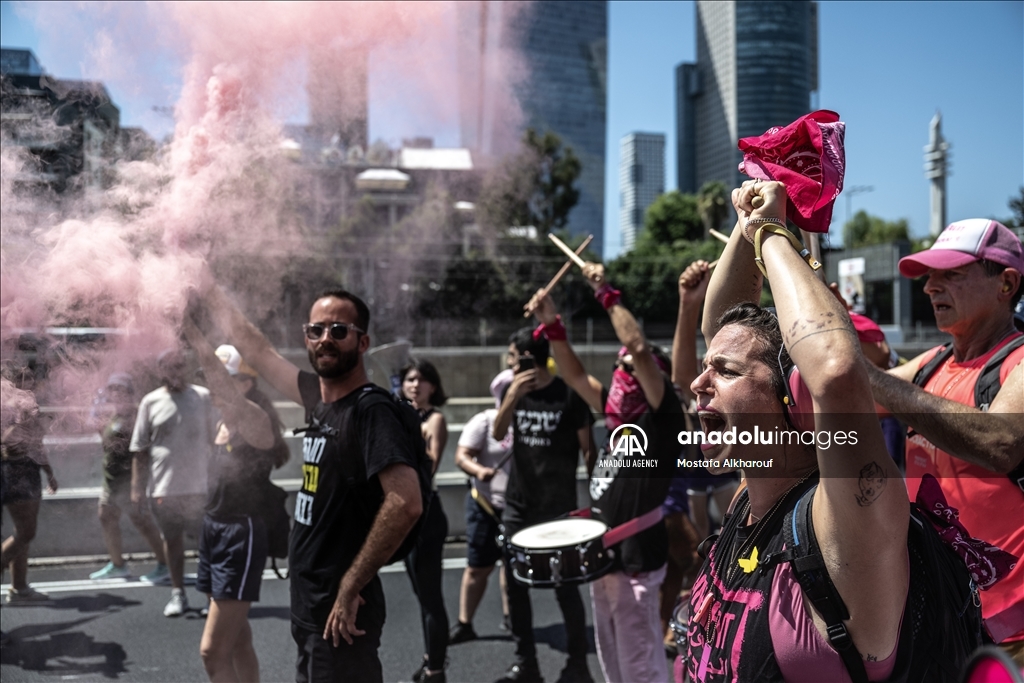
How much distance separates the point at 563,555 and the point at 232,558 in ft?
5.18

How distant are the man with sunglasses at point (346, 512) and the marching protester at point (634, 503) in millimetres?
1164

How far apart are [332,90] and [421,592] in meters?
3.27

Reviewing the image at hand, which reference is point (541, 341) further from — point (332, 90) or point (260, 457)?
point (332, 90)

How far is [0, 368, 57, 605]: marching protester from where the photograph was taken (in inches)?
137

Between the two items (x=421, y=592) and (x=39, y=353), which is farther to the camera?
(x=421, y=592)

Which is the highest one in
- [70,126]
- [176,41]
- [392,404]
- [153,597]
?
[176,41]

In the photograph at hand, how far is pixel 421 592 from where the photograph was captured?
4273mm

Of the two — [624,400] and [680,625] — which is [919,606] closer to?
[680,625]

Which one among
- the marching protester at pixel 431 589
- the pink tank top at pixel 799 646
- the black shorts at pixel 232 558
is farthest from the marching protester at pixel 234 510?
the pink tank top at pixel 799 646

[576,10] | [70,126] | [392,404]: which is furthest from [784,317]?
[576,10]

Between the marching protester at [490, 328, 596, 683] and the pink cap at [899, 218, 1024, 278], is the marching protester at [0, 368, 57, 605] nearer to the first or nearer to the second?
the marching protester at [490, 328, 596, 683]

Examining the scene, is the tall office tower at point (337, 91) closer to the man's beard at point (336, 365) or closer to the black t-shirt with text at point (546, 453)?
the black t-shirt with text at point (546, 453)

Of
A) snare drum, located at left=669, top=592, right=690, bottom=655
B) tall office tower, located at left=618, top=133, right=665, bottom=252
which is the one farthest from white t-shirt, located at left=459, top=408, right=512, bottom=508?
tall office tower, located at left=618, top=133, right=665, bottom=252

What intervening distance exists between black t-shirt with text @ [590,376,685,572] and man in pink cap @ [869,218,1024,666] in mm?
1304
